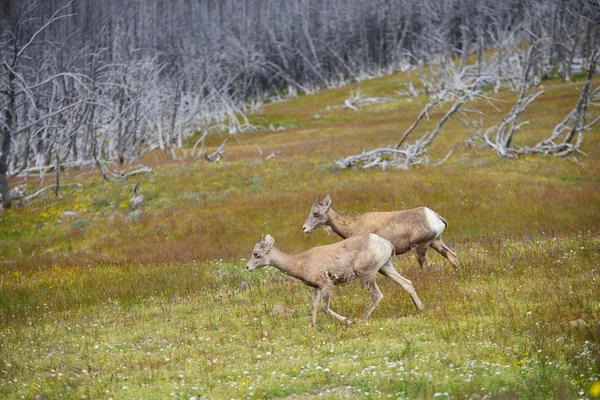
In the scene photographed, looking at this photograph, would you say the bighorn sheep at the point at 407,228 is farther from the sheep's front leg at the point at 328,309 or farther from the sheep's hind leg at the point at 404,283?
the sheep's front leg at the point at 328,309

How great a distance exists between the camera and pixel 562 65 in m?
62.6

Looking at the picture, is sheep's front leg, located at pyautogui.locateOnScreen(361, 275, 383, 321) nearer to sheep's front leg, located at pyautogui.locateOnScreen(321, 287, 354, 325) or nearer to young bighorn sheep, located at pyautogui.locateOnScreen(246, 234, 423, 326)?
young bighorn sheep, located at pyautogui.locateOnScreen(246, 234, 423, 326)

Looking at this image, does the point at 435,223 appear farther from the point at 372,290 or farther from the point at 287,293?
the point at 287,293

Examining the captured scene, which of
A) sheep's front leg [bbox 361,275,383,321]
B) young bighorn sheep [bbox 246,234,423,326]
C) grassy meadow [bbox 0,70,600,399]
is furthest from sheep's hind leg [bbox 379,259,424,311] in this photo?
sheep's front leg [bbox 361,275,383,321]

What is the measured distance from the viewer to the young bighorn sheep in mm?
10492

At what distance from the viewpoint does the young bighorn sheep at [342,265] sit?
10.5 m

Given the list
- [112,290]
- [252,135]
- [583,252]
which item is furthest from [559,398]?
[252,135]

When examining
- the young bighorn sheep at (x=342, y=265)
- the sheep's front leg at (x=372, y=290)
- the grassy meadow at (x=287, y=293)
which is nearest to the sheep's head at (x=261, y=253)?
the young bighorn sheep at (x=342, y=265)

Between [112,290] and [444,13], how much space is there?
92.4 m

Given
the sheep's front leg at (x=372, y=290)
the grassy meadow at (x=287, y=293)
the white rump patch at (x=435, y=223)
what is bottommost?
the grassy meadow at (x=287, y=293)

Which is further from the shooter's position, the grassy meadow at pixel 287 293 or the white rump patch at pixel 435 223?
the white rump patch at pixel 435 223

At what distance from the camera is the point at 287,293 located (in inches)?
505

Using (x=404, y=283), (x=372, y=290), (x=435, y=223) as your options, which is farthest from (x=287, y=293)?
(x=435, y=223)

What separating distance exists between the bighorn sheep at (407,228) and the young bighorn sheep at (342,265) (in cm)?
179
